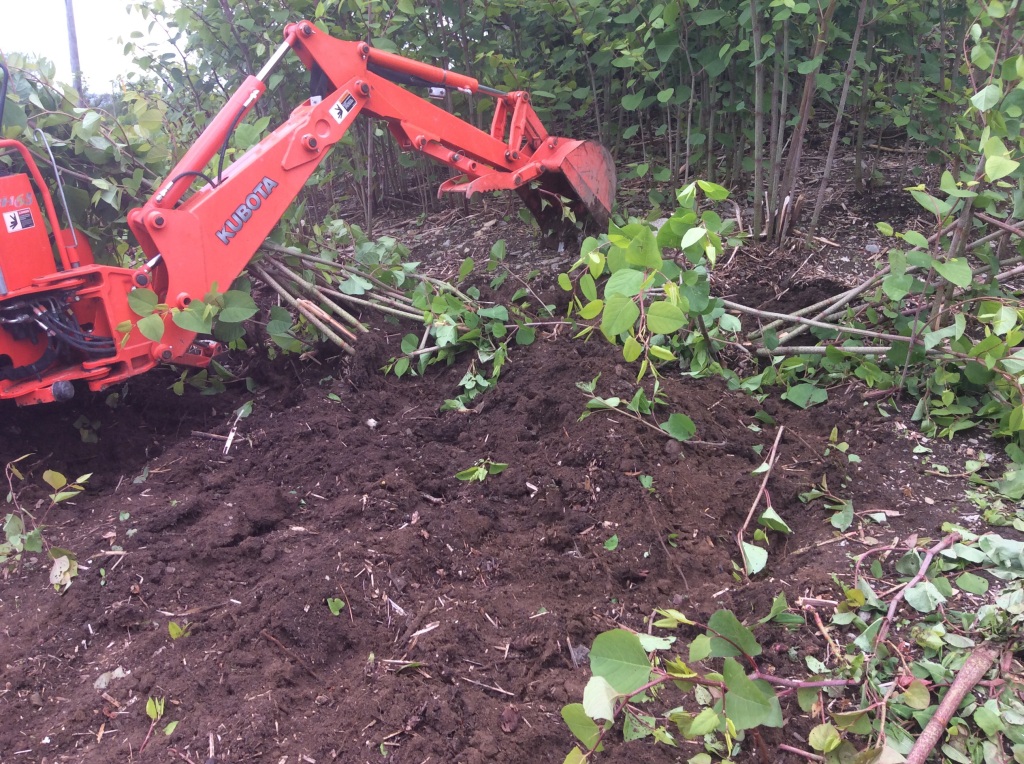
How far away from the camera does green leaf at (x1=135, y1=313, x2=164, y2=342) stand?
9.58 feet

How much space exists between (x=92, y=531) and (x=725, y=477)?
2.47 metres

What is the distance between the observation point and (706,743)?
1.66m

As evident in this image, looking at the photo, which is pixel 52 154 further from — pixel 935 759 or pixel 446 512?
pixel 935 759

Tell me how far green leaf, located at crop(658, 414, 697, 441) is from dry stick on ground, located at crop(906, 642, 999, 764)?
1.09 metres

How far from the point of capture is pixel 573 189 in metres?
4.40

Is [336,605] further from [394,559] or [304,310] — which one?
[304,310]

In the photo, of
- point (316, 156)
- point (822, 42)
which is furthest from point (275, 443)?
point (822, 42)

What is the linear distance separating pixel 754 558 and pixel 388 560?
3.96 ft

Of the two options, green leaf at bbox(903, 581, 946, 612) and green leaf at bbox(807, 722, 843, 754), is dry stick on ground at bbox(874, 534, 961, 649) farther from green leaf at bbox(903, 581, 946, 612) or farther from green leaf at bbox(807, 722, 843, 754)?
green leaf at bbox(807, 722, 843, 754)

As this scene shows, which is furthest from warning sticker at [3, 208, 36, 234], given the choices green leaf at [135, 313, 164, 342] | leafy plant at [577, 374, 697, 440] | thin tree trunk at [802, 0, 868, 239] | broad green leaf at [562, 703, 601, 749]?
thin tree trunk at [802, 0, 868, 239]

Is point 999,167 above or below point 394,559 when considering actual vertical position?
above

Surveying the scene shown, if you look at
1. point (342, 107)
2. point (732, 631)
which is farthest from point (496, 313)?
point (732, 631)

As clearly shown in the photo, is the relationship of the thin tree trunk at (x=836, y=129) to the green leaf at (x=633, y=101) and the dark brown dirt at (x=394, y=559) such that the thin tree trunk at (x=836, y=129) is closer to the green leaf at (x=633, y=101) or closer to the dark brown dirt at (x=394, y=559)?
the green leaf at (x=633, y=101)

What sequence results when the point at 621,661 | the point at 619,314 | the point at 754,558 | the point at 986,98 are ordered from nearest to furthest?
the point at 621,661 → the point at 619,314 → the point at 986,98 → the point at 754,558
